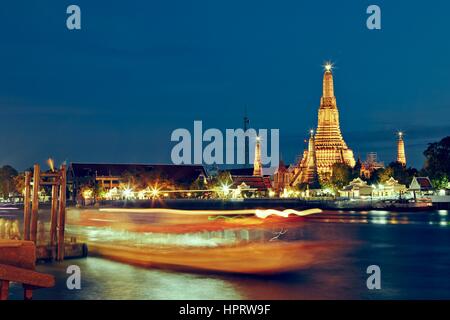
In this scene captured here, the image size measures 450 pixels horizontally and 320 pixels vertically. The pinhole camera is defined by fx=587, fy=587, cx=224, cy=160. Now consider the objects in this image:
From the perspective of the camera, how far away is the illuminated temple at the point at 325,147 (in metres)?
127

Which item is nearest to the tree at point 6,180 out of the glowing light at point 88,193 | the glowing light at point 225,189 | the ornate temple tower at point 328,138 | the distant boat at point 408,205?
the glowing light at point 88,193

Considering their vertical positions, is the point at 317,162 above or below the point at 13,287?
above

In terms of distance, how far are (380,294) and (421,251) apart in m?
15.4

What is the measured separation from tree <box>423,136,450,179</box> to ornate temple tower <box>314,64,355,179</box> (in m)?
36.1

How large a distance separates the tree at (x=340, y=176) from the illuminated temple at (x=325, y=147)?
730cm

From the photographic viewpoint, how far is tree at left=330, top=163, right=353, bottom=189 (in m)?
115

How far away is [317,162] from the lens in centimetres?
13025

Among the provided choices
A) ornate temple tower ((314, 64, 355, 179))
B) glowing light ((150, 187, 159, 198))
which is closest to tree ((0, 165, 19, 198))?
glowing light ((150, 187, 159, 198))

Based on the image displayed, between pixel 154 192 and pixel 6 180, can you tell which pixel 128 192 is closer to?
pixel 154 192

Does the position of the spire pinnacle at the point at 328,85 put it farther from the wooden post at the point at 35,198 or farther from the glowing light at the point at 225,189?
the wooden post at the point at 35,198
